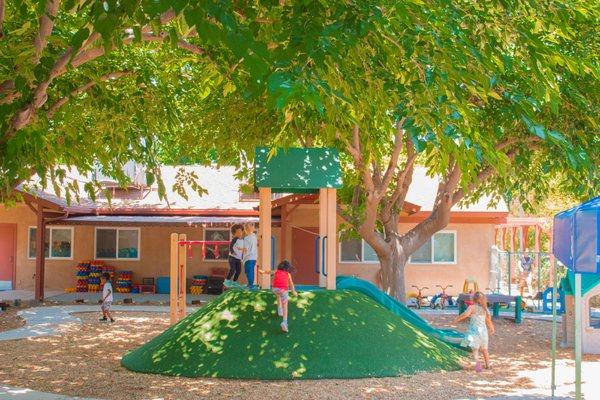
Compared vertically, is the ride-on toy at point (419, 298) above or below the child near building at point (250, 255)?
below

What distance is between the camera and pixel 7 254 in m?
27.0

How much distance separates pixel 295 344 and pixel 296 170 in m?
3.18

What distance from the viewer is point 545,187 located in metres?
22.3

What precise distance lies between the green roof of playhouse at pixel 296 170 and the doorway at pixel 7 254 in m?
16.0

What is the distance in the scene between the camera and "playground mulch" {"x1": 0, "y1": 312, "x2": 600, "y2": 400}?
1034cm

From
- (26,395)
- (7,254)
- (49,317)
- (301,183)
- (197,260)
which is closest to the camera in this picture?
(26,395)

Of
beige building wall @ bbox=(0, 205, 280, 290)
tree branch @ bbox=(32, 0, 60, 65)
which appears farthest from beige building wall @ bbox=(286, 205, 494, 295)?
tree branch @ bbox=(32, 0, 60, 65)

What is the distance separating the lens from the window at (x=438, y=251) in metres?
26.1

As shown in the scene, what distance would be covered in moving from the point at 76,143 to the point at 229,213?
13372mm

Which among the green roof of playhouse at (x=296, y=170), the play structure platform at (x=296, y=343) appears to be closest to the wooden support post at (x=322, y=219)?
the green roof of playhouse at (x=296, y=170)

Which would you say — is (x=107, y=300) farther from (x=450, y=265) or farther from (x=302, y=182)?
(x=450, y=265)

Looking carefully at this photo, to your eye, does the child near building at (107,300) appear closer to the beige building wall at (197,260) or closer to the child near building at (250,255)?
the child near building at (250,255)

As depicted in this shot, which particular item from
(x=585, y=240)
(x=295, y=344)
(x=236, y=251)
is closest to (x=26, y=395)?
(x=295, y=344)

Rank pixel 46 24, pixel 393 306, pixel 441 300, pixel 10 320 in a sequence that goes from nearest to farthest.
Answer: pixel 46 24 → pixel 393 306 → pixel 10 320 → pixel 441 300
